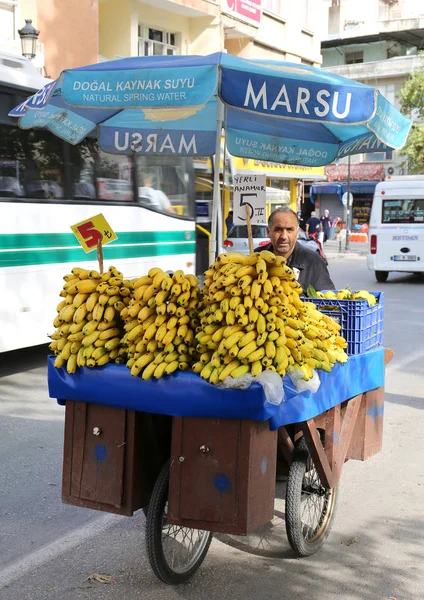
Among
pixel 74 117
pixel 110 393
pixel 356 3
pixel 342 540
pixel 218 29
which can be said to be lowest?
pixel 342 540

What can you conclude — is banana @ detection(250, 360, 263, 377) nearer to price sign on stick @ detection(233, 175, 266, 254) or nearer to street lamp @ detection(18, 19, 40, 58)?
price sign on stick @ detection(233, 175, 266, 254)

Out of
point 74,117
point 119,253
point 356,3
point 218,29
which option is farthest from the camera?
point 356,3

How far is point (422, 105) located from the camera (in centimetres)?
3681

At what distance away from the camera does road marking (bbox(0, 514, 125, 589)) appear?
416 cm

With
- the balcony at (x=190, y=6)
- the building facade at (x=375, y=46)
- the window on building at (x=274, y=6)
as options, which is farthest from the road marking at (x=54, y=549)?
the building facade at (x=375, y=46)

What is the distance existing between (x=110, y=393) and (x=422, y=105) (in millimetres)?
35754

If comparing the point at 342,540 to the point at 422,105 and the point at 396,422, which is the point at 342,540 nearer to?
the point at 396,422

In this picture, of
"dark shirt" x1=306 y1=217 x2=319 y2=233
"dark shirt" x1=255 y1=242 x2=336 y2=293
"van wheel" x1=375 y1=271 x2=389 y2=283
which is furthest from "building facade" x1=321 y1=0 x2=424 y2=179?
"dark shirt" x1=255 y1=242 x2=336 y2=293

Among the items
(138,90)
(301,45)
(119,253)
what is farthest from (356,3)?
(138,90)

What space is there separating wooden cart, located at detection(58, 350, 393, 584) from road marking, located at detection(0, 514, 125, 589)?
19.4 inches

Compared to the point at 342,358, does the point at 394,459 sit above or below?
below

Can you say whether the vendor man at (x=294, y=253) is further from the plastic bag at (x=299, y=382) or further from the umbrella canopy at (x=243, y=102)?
the plastic bag at (x=299, y=382)

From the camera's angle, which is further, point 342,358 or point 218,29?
point 218,29

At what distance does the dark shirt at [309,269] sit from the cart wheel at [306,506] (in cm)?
151
